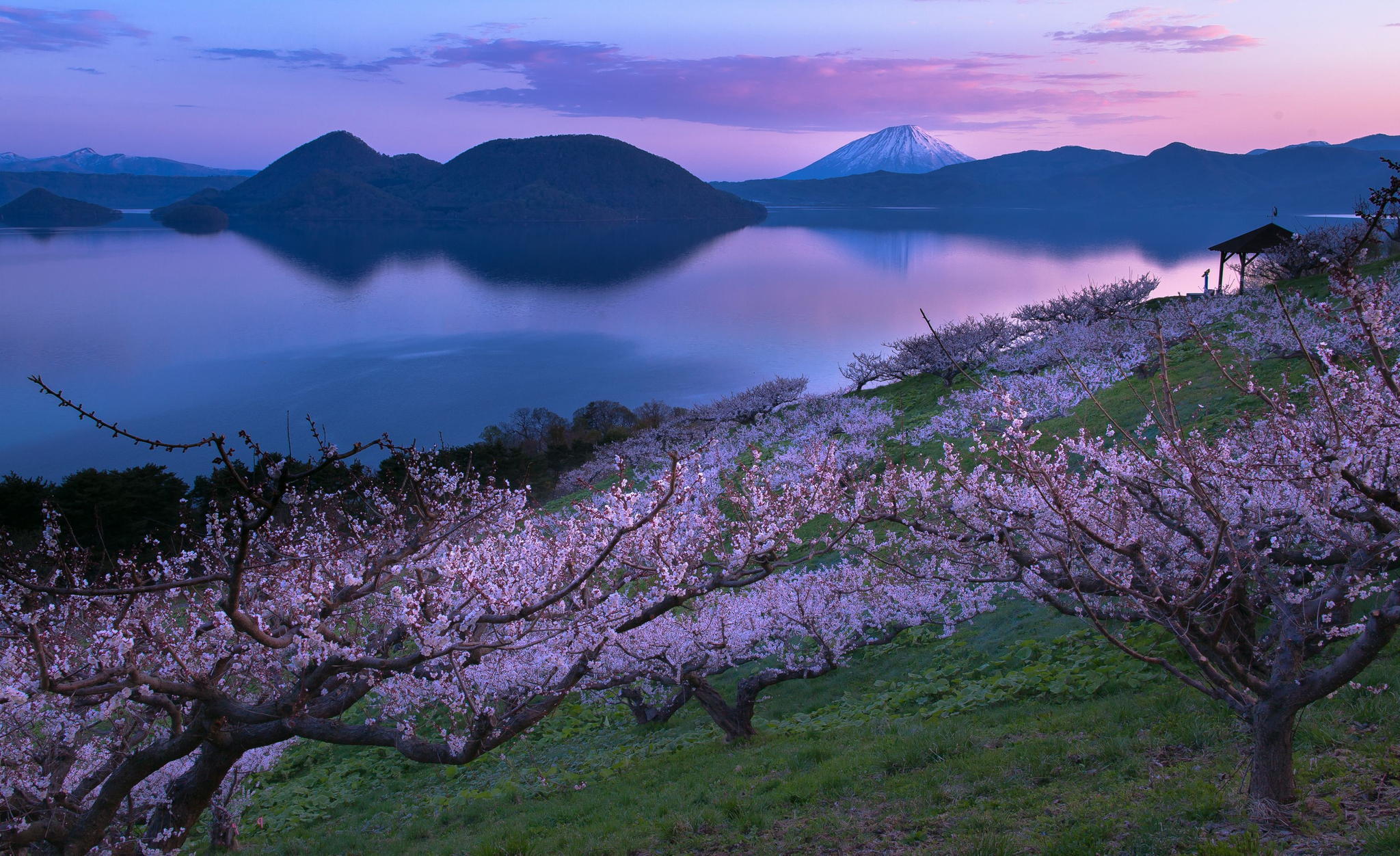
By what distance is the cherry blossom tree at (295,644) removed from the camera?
664cm

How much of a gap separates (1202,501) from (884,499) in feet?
17.3

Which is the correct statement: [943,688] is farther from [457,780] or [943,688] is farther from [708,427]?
[708,427]

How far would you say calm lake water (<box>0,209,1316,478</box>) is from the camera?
172ft

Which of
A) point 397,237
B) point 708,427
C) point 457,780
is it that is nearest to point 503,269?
point 397,237

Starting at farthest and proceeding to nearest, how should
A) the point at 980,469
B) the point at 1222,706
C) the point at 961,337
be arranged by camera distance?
the point at 961,337 < the point at 980,469 < the point at 1222,706

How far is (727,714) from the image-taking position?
11.3m

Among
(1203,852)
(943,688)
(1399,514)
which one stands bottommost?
(943,688)

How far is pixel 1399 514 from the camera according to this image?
6.00 meters

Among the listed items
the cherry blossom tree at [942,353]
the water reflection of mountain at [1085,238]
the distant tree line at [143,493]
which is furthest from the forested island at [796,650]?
the water reflection of mountain at [1085,238]

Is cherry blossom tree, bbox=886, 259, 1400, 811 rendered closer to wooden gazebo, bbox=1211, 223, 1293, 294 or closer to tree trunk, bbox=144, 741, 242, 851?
tree trunk, bbox=144, 741, 242, 851

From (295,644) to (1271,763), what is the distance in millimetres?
8131

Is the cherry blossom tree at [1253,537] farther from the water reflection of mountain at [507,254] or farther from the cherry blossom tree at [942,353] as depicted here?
the water reflection of mountain at [507,254]

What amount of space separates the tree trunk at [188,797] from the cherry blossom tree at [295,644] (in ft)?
0.08

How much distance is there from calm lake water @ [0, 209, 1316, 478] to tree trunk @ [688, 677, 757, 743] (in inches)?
375
